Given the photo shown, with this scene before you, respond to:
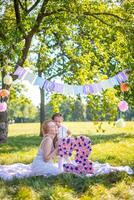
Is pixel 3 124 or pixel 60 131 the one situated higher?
pixel 3 124

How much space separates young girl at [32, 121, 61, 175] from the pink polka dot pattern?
0.22m

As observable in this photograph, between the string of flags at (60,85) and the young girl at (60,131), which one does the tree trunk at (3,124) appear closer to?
the string of flags at (60,85)

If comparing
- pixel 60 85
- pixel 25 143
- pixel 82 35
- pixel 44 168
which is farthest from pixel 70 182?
pixel 25 143

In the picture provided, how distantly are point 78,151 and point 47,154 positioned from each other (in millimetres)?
797

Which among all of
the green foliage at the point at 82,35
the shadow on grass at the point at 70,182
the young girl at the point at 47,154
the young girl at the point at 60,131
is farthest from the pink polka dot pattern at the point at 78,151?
the green foliage at the point at 82,35

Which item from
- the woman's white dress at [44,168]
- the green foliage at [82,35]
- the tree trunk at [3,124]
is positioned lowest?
the woman's white dress at [44,168]

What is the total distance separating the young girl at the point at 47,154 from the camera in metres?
10.0

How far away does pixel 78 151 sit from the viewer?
10461mm

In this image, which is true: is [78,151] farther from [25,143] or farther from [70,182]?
[25,143]

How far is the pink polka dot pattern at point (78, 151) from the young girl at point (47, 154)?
220 millimetres

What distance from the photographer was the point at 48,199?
762cm

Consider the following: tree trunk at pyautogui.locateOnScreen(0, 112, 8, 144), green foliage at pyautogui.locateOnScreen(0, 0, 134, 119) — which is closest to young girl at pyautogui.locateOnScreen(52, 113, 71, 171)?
green foliage at pyautogui.locateOnScreen(0, 0, 134, 119)

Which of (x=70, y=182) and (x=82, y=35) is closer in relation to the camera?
(x=70, y=182)

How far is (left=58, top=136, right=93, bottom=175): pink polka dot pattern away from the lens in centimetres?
1021
